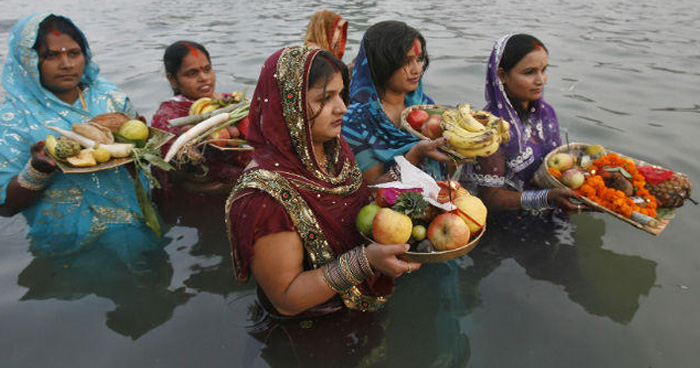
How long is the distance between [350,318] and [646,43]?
38.3 ft

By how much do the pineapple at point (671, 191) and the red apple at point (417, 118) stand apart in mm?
1802

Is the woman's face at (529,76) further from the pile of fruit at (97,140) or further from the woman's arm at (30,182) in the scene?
the woman's arm at (30,182)

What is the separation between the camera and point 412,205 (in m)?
2.31

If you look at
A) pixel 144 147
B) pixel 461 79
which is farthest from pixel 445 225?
pixel 461 79

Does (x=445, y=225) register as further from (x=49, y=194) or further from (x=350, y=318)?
(x=49, y=194)

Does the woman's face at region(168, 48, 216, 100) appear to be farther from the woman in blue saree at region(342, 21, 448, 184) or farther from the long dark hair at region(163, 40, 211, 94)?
the woman in blue saree at region(342, 21, 448, 184)

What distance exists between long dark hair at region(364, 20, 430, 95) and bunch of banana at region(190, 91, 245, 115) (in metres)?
1.40

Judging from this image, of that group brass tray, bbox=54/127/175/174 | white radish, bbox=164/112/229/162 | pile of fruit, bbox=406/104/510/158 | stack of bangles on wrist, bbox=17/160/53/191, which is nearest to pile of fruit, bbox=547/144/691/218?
pile of fruit, bbox=406/104/510/158

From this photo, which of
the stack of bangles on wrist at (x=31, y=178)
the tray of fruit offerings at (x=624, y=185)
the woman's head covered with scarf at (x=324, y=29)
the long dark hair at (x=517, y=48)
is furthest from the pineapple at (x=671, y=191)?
the stack of bangles on wrist at (x=31, y=178)

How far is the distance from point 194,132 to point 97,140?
708mm

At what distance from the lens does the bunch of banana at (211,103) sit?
4066 mm

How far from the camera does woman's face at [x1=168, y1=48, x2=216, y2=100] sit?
4.25 metres

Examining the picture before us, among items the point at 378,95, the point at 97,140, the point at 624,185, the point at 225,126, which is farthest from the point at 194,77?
the point at 624,185

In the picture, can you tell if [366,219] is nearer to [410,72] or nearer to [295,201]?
[295,201]
